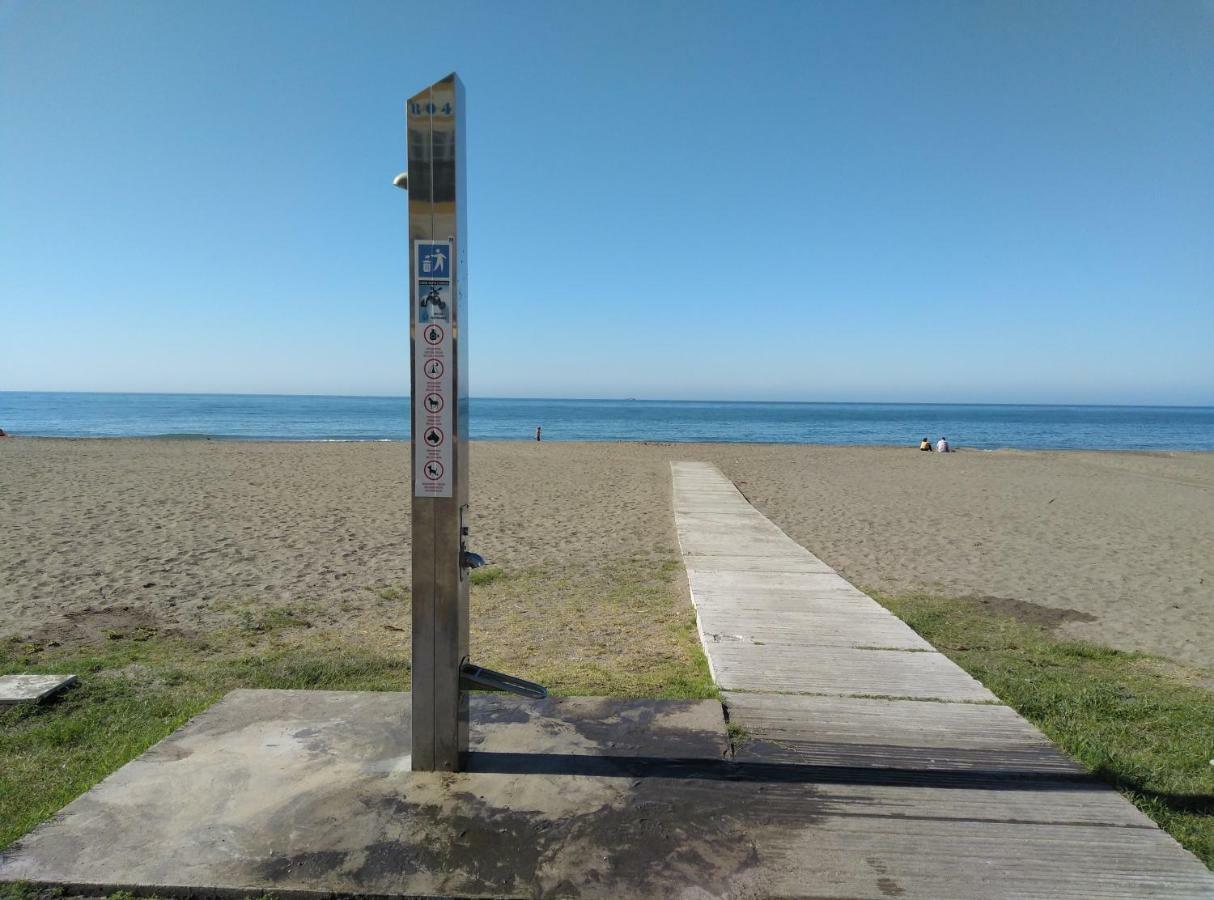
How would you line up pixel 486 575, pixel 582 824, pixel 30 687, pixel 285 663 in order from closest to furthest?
1. pixel 582 824
2. pixel 30 687
3. pixel 285 663
4. pixel 486 575

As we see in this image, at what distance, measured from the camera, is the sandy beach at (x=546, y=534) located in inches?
262

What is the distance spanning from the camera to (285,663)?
190 inches

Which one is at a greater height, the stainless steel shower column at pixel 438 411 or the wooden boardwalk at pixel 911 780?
the stainless steel shower column at pixel 438 411

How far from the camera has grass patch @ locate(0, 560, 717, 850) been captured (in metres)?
3.31

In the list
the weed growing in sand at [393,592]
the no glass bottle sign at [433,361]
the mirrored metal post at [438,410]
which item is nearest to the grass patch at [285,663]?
the weed growing in sand at [393,592]

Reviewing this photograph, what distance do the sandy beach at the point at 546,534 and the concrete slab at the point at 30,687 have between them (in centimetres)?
143

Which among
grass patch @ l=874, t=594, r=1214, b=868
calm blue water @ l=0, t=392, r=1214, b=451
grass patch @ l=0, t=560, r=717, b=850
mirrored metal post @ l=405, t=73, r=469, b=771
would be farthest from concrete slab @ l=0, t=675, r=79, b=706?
calm blue water @ l=0, t=392, r=1214, b=451

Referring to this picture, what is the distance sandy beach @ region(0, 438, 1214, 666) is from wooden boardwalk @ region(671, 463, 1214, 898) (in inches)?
122

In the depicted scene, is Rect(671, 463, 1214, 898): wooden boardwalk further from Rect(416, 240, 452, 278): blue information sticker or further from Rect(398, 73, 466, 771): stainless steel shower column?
Rect(416, 240, 452, 278): blue information sticker

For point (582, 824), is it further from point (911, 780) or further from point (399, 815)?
point (911, 780)

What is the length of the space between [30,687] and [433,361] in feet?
10.6

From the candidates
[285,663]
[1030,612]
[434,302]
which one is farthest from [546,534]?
[434,302]

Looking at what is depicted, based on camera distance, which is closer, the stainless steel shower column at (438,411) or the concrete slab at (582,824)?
the concrete slab at (582,824)

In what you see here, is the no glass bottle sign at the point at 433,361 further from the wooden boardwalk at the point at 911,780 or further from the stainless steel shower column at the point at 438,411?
the wooden boardwalk at the point at 911,780
